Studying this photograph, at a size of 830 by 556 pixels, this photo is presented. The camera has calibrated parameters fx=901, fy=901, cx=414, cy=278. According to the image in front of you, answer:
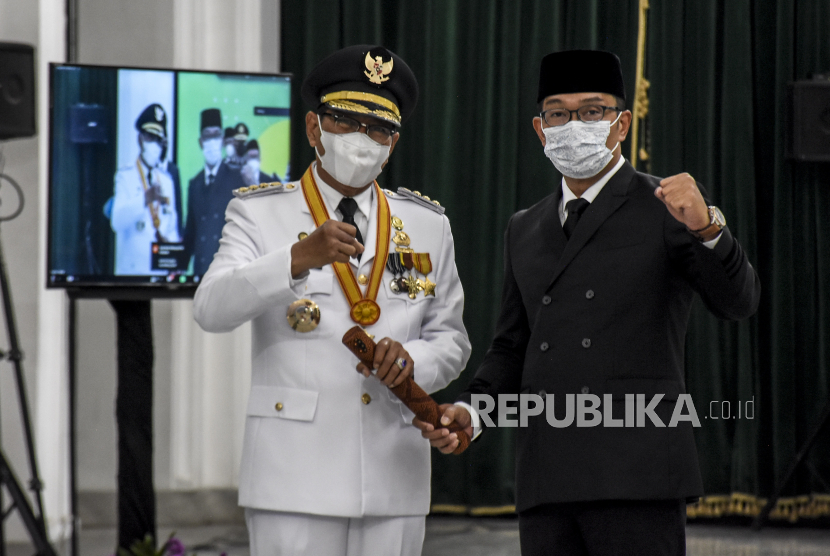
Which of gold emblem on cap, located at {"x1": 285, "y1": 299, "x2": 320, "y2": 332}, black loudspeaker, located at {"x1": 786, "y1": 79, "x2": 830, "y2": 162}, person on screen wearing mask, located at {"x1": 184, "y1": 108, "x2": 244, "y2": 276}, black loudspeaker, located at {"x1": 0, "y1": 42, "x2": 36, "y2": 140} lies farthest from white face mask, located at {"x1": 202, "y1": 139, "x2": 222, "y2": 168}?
black loudspeaker, located at {"x1": 786, "y1": 79, "x2": 830, "y2": 162}

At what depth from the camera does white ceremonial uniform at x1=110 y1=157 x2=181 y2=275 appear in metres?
2.92

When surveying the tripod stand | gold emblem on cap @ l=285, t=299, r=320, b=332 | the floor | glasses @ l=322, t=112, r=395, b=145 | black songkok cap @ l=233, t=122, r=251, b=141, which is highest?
black songkok cap @ l=233, t=122, r=251, b=141

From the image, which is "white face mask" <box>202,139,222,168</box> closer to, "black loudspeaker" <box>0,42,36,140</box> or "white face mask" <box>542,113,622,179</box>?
"black loudspeaker" <box>0,42,36,140</box>

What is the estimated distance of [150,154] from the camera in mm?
2975

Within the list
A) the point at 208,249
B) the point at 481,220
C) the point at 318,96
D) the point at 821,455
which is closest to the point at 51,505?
the point at 208,249

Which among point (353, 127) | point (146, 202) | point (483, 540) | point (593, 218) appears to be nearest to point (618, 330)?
point (593, 218)

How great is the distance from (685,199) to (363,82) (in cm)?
67

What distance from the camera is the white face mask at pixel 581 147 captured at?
1819 mm

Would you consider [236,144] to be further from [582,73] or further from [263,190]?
[582,73]

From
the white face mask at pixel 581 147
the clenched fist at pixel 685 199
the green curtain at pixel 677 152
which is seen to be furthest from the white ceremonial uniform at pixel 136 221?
the clenched fist at pixel 685 199

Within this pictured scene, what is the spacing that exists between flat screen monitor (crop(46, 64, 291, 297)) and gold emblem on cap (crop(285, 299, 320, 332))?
4.31ft

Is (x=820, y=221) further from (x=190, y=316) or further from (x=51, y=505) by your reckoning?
(x=51, y=505)

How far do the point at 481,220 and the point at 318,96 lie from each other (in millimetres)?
2889

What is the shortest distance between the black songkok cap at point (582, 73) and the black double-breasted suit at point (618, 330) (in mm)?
181
